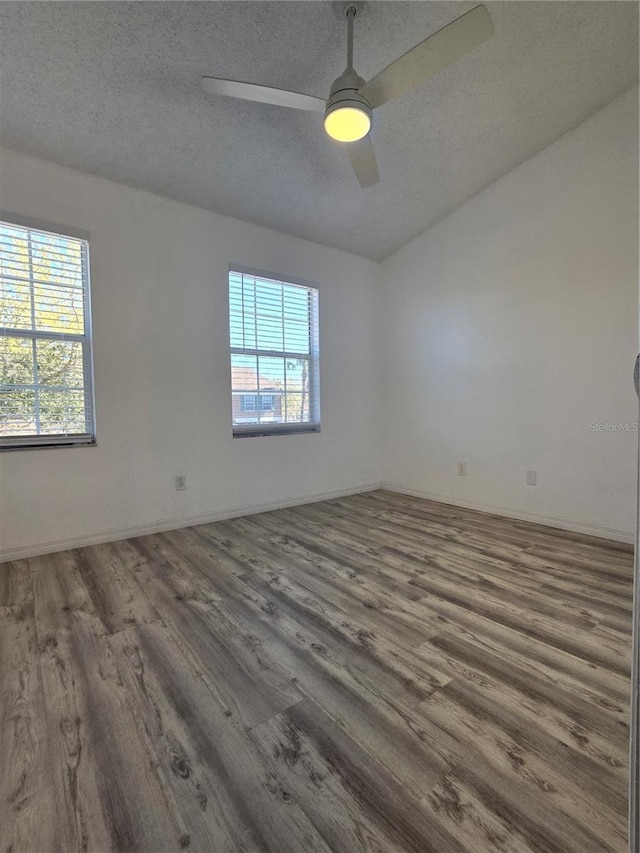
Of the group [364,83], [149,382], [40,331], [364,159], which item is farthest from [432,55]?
[40,331]

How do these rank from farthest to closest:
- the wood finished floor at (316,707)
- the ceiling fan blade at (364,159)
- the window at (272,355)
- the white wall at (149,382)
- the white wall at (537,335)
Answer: the window at (272,355) < the white wall at (537,335) < the white wall at (149,382) < the ceiling fan blade at (364,159) < the wood finished floor at (316,707)

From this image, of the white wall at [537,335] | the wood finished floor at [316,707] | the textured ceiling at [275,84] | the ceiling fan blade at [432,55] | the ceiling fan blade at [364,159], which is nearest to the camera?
the wood finished floor at [316,707]

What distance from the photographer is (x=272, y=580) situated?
224 cm

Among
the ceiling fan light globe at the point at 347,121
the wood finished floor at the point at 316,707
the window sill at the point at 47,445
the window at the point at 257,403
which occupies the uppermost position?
the ceiling fan light globe at the point at 347,121

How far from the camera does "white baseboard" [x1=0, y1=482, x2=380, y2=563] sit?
2.62 meters

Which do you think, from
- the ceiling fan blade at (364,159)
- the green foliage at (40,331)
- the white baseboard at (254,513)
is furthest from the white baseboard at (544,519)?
the green foliage at (40,331)

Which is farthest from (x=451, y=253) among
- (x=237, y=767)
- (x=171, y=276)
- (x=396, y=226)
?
(x=237, y=767)

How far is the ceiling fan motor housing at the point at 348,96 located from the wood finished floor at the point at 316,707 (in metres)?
2.36

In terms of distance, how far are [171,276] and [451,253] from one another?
8.49 feet

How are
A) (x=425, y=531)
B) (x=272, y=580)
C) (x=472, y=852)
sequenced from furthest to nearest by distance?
(x=425, y=531) < (x=272, y=580) < (x=472, y=852)

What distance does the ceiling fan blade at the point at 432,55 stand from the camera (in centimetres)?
152

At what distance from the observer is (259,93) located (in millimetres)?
1840

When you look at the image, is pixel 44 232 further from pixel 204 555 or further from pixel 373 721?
pixel 373 721

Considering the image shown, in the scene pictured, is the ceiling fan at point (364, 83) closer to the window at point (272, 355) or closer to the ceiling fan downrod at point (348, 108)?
the ceiling fan downrod at point (348, 108)
